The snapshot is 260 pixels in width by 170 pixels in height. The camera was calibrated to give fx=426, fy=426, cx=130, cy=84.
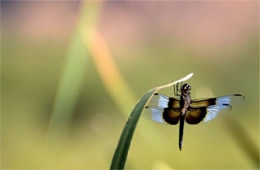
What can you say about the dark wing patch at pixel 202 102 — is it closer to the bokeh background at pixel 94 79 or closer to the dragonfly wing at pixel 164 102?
the dragonfly wing at pixel 164 102

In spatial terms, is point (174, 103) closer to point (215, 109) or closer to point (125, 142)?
point (215, 109)

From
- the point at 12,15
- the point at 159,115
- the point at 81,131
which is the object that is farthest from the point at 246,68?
the point at 159,115

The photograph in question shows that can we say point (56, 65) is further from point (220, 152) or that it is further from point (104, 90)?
point (220, 152)

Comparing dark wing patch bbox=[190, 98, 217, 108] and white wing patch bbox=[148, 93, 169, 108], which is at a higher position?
white wing patch bbox=[148, 93, 169, 108]

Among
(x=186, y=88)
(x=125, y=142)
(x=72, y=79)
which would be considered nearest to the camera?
(x=125, y=142)

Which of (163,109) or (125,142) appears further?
(163,109)

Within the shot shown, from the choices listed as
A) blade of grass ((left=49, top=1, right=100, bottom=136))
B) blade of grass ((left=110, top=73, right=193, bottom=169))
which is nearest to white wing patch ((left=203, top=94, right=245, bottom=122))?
blade of grass ((left=110, top=73, right=193, bottom=169))

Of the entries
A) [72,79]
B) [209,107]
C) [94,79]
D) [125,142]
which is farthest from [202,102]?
[94,79]

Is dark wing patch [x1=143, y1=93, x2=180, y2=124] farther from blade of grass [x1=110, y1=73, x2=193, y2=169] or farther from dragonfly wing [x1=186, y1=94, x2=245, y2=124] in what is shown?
blade of grass [x1=110, y1=73, x2=193, y2=169]
